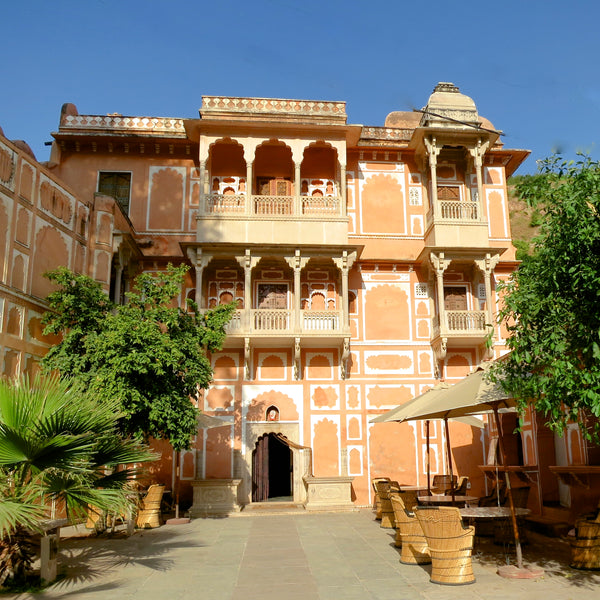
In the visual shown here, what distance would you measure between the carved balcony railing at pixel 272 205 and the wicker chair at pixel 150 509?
27.9 ft

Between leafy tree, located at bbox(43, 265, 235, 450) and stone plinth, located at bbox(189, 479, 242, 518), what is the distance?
3.77 metres

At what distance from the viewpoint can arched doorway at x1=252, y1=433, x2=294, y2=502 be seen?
714 inches

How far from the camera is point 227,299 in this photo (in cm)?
1945

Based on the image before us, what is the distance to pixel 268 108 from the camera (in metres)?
19.3

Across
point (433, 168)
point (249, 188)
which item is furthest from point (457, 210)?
point (249, 188)

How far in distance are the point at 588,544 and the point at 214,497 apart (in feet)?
34.4

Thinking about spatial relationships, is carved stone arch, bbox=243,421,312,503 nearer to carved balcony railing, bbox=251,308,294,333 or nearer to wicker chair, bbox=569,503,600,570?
carved balcony railing, bbox=251,308,294,333

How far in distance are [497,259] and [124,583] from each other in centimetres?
1451

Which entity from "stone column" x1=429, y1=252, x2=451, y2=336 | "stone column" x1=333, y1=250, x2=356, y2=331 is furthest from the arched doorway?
"stone column" x1=429, y1=252, x2=451, y2=336

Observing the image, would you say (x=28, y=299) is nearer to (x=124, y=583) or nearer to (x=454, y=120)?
(x=124, y=583)

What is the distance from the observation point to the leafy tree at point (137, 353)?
12164mm

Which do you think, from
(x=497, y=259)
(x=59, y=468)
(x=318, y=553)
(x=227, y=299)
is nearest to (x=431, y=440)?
(x=497, y=259)

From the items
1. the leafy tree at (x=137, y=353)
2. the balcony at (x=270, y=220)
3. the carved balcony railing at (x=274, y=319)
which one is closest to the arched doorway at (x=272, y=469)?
the carved balcony railing at (x=274, y=319)

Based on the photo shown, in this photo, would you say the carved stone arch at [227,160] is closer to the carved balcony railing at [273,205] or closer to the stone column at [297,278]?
the carved balcony railing at [273,205]
